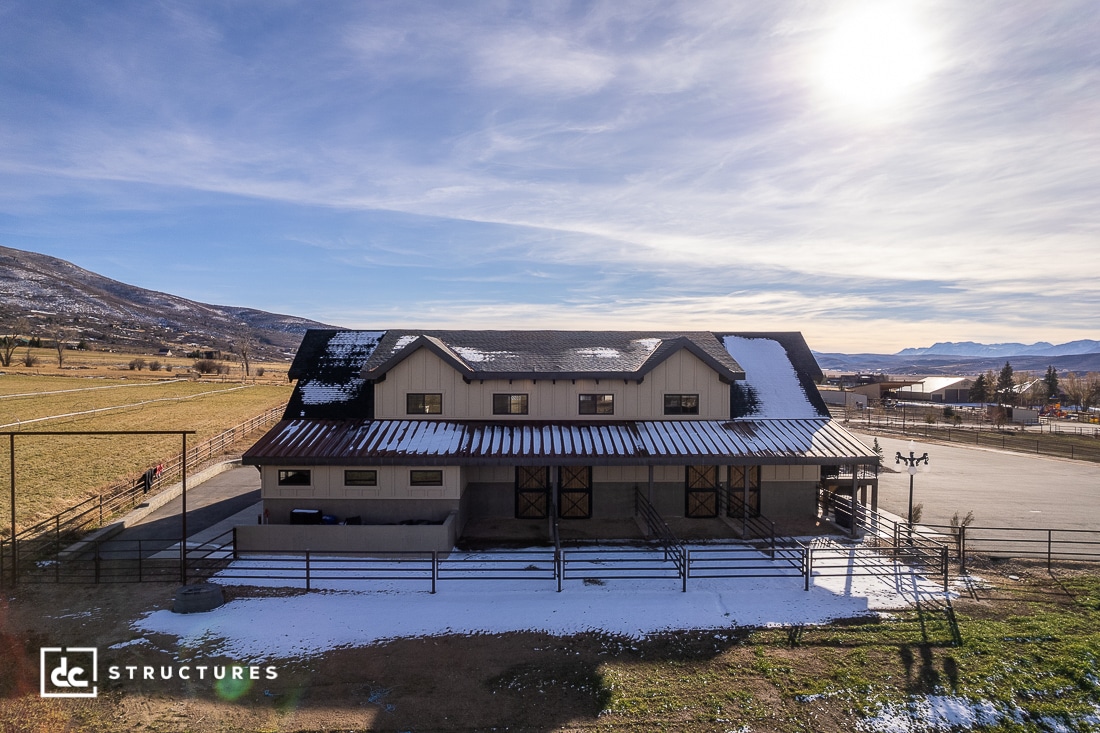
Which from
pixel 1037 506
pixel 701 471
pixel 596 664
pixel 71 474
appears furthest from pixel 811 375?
pixel 71 474

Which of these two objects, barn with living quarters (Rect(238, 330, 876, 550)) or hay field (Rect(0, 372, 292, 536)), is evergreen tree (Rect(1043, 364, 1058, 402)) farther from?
hay field (Rect(0, 372, 292, 536))

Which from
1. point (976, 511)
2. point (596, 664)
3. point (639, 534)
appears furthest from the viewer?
point (976, 511)

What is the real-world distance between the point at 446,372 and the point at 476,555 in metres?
7.49

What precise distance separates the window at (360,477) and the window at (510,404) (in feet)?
17.8

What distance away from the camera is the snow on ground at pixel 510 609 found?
12.9 m

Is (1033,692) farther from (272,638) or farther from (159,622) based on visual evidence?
(159,622)

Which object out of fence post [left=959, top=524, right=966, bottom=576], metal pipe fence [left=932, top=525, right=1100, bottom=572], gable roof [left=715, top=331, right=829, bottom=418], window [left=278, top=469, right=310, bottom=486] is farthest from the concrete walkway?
metal pipe fence [left=932, top=525, right=1100, bottom=572]

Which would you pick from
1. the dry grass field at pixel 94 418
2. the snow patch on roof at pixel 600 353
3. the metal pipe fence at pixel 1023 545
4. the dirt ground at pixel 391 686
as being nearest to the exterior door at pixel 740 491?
the metal pipe fence at pixel 1023 545

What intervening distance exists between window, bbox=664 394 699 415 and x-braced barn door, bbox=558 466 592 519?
4258 mm

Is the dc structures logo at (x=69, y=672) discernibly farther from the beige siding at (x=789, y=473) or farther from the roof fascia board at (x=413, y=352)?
the beige siding at (x=789, y=473)

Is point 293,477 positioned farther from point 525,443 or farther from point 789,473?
point 789,473

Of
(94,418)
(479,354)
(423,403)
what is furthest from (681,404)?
(94,418)

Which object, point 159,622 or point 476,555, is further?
point 476,555

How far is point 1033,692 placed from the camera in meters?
10.7
